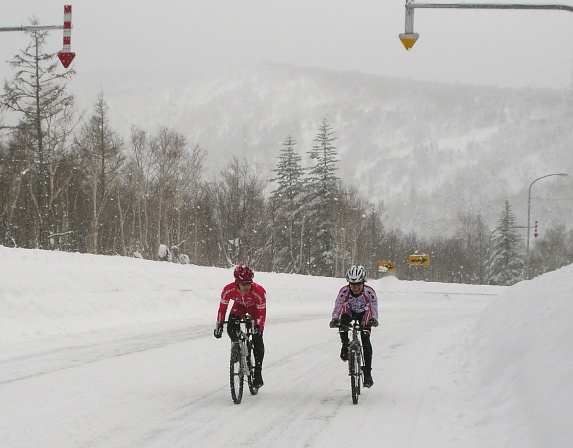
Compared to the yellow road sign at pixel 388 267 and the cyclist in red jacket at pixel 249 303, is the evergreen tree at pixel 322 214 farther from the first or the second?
the cyclist in red jacket at pixel 249 303

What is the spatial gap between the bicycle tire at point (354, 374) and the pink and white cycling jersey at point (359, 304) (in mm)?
524

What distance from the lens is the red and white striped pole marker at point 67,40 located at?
13367mm

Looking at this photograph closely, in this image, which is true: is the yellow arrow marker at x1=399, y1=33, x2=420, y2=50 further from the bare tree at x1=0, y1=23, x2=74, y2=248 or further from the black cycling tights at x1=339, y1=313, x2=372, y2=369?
the bare tree at x1=0, y1=23, x2=74, y2=248

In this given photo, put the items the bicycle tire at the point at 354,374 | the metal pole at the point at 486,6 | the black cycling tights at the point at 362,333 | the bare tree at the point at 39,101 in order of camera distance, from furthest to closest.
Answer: the bare tree at the point at 39,101
the metal pole at the point at 486,6
the black cycling tights at the point at 362,333
the bicycle tire at the point at 354,374

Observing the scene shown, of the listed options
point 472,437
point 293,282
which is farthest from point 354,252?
point 472,437

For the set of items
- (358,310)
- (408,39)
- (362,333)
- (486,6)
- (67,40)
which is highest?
(486,6)

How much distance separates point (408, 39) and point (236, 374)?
6.92 meters

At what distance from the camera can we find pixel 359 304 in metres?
9.94

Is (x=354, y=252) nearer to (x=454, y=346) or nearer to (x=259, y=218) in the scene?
(x=259, y=218)

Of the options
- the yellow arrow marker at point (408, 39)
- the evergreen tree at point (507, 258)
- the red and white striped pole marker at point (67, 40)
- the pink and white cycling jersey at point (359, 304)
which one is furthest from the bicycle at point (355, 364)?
the evergreen tree at point (507, 258)

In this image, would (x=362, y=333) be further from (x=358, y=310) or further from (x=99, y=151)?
(x=99, y=151)

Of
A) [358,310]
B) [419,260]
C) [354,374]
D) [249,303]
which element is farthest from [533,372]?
[419,260]

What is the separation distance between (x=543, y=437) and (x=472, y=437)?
127 centimetres

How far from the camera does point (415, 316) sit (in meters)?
27.5
